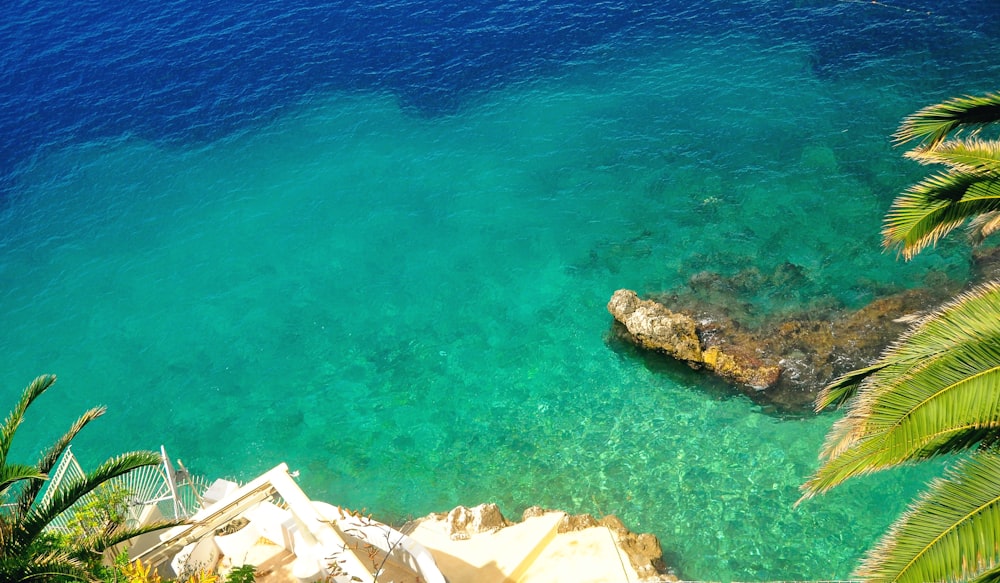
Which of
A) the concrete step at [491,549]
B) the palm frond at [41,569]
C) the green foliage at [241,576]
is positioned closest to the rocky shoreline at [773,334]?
the concrete step at [491,549]

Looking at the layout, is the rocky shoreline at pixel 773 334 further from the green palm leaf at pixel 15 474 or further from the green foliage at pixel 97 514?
the green palm leaf at pixel 15 474

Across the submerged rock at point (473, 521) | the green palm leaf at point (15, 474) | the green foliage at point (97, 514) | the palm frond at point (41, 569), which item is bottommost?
the submerged rock at point (473, 521)

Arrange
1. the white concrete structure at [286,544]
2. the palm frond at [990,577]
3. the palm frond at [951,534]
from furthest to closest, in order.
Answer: the white concrete structure at [286,544] → the palm frond at [951,534] → the palm frond at [990,577]

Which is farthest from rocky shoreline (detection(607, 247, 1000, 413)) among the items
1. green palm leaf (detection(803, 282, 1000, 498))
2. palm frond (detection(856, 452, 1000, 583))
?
palm frond (detection(856, 452, 1000, 583))

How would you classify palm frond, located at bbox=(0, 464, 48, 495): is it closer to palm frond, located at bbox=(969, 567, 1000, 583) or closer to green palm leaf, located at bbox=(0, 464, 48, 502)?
green palm leaf, located at bbox=(0, 464, 48, 502)

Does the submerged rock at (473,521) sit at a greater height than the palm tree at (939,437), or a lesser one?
lesser

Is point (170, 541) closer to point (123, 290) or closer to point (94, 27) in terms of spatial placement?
point (123, 290)

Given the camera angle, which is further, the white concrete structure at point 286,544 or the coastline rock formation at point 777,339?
the coastline rock formation at point 777,339

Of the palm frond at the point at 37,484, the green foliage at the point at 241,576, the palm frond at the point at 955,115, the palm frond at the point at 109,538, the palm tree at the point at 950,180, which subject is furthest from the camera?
the palm frond at the point at 109,538
